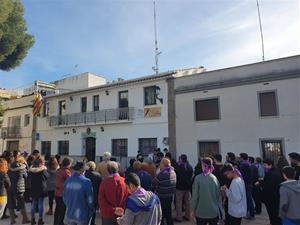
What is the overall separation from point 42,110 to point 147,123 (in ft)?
40.2

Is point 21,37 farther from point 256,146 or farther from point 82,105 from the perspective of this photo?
point 256,146

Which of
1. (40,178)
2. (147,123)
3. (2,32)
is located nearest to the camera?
(40,178)

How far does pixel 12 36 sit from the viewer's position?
13781 mm

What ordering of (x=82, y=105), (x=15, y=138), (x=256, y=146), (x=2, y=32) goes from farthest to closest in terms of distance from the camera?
(x=15, y=138) → (x=82, y=105) → (x=256, y=146) → (x=2, y=32)

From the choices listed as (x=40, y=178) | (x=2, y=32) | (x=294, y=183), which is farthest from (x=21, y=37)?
(x=294, y=183)

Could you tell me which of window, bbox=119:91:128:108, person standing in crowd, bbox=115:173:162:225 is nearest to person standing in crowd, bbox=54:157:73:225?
person standing in crowd, bbox=115:173:162:225

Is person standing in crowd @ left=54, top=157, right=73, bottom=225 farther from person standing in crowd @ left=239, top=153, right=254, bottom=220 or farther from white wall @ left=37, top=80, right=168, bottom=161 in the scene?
white wall @ left=37, top=80, right=168, bottom=161

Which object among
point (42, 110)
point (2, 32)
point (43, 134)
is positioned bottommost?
point (43, 134)

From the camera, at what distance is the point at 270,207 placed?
19.1ft

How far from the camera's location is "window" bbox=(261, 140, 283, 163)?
535 inches

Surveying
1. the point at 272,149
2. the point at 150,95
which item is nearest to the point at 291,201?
the point at 272,149

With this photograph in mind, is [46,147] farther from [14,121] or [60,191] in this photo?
[60,191]

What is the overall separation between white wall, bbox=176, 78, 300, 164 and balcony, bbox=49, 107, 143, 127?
11.9 ft

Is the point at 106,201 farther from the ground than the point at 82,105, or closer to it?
closer to it
